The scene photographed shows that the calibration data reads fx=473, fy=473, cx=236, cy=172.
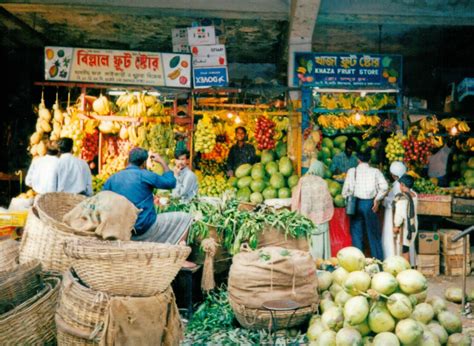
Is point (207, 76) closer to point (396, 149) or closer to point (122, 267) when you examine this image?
point (396, 149)

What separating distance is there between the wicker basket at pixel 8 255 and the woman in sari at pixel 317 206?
408cm

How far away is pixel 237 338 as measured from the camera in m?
4.15

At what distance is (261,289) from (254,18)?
225 inches

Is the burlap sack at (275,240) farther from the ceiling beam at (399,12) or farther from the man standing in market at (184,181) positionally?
the ceiling beam at (399,12)

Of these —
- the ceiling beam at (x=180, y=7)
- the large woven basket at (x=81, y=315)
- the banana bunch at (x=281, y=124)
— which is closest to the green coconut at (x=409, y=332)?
the large woven basket at (x=81, y=315)

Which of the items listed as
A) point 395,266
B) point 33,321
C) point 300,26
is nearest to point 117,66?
point 300,26

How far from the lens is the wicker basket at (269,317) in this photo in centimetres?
405

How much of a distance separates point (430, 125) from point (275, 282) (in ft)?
20.9

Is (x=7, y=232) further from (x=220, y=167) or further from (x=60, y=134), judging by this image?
(x=220, y=167)

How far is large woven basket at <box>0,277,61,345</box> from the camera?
11.7 ft

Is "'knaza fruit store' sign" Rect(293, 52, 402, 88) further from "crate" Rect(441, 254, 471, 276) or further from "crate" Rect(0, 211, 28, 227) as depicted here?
"crate" Rect(0, 211, 28, 227)

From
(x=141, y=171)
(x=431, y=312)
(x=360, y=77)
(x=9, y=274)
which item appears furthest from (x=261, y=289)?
(x=360, y=77)

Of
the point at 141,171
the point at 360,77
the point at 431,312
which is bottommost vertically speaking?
the point at 431,312

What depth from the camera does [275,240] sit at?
5.37 m
